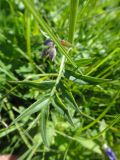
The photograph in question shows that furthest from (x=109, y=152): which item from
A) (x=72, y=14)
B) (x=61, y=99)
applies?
(x=72, y=14)

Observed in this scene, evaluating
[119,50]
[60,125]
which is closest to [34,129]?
[60,125]

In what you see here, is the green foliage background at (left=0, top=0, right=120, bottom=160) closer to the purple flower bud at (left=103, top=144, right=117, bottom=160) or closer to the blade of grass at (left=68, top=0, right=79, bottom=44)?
the purple flower bud at (left=103, top=144, right=117, bottom=160)

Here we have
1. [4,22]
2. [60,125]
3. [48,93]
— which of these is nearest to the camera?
[48,93]

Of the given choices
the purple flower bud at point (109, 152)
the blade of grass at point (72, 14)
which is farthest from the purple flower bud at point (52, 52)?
the purple flower bud at point (109, 152)

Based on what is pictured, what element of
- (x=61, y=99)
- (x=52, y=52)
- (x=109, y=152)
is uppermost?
(x=52, y=52)

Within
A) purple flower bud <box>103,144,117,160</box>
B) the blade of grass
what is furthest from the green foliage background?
the blade of grass

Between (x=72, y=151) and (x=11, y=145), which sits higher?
(x=11, y=145)

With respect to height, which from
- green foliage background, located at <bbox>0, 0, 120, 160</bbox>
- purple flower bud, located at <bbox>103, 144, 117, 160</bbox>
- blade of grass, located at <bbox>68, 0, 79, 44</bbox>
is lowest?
purple flower bud, located at <bbox>103, 144, 117, 160</bbox>

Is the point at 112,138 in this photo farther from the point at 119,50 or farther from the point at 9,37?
the point at 9,37

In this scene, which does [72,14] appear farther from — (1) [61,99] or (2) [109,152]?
(2) [109,152]

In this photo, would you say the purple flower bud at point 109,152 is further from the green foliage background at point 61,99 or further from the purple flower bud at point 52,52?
the purple flower bud at point 52,52

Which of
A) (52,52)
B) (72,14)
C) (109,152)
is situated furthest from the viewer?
(109,152)
